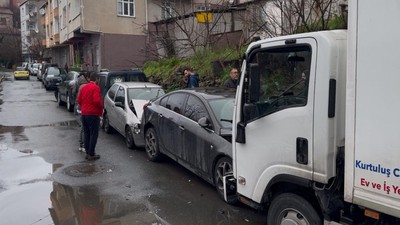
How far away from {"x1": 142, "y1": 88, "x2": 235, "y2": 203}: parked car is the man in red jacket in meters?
1.09

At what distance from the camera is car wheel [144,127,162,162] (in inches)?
314

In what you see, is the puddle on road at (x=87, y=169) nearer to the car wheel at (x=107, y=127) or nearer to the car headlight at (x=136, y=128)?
the car headlight at (x=136, y=128)

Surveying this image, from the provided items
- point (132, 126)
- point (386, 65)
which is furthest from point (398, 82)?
point (132, 126)

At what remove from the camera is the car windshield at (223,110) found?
6254 millimetres

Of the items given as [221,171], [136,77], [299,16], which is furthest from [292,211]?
[136,77]

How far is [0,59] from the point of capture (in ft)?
255

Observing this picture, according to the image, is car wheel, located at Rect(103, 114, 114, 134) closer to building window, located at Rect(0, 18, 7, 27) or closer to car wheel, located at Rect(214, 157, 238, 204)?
car wheel, located at Rect(214, 157, 238, 204)

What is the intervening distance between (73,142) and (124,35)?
22.0 m

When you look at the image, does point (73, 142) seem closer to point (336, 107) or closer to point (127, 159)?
point (127, 159)

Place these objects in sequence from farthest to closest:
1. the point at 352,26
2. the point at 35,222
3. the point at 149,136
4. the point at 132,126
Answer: the point at 132,126
the point at 149,136
the point at 35,222
the point at 352,26

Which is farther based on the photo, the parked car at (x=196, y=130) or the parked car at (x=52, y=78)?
the parked car at (x=52, y=78)

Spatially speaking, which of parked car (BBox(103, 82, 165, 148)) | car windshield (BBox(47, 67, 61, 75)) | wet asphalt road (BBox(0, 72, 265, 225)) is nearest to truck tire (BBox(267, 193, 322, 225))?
wet asphalt road (BBox(0, 72, 265, 225))

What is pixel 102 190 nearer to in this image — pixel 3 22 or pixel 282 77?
pixel 282 77

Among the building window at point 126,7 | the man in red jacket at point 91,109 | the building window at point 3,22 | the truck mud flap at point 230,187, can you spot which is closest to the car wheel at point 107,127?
the man in red jacket at point 91,109
